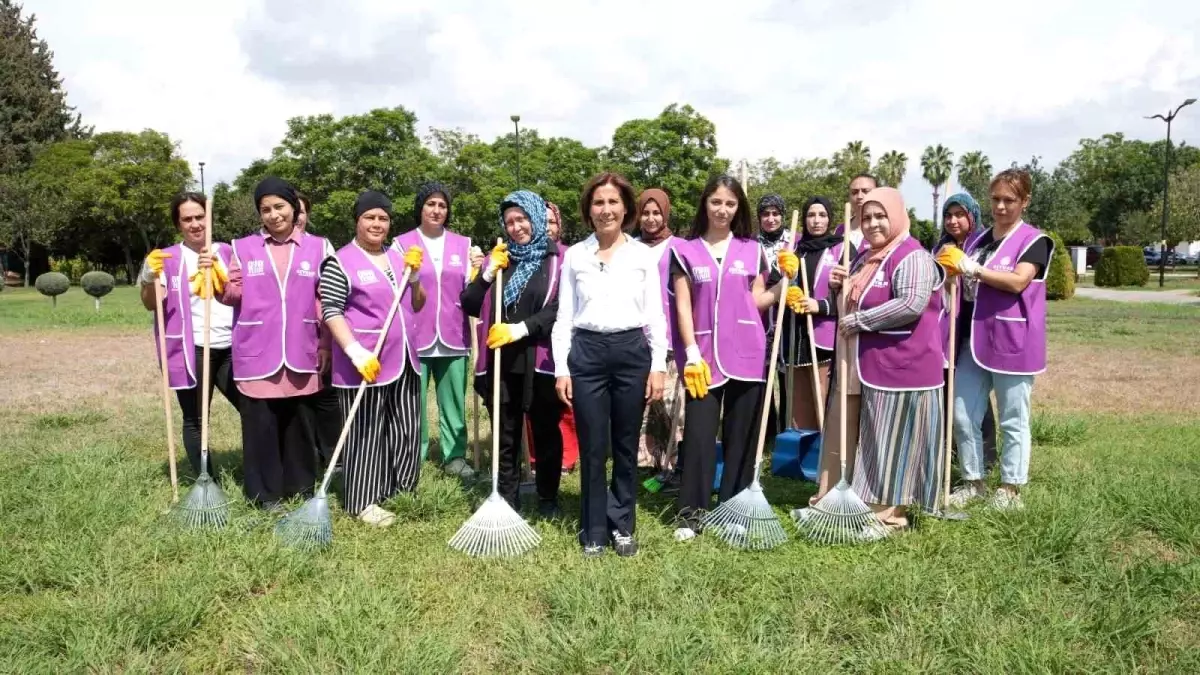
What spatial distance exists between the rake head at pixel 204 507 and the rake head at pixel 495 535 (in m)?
1.30

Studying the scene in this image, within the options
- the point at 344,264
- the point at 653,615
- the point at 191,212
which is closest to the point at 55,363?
the point at 191,212

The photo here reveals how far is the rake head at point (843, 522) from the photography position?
430 centimetres

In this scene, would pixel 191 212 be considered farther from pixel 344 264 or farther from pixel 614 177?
pixel 614 177

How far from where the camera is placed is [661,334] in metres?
4.24

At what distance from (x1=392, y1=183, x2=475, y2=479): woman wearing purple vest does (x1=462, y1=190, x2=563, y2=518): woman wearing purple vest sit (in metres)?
0.80

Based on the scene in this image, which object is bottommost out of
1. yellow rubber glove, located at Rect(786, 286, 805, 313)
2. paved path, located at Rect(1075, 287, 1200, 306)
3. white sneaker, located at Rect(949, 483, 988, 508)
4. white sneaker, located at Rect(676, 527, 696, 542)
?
white sneaker, located at Rect(676, 527, 696, 542)

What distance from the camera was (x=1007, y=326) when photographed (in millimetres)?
4664

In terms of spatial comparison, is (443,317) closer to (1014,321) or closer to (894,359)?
(894,359)

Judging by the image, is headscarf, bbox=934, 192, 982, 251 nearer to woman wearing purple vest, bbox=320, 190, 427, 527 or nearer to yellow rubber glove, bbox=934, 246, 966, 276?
yellow rubber glove, bbox=934, 246, 966, 276

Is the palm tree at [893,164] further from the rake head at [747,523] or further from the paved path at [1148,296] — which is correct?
the rake head at [747,523]

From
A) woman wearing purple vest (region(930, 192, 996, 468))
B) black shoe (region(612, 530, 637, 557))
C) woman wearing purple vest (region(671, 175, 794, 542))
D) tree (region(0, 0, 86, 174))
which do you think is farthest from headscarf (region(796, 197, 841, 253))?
tree (region(0, 0, 86, 174))

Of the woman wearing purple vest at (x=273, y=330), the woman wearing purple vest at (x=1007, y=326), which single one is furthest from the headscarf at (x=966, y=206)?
the woman wearing purple vest at (x=273, y=330)

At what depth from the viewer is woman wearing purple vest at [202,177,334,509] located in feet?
15.7

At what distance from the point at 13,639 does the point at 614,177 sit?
327 cm
